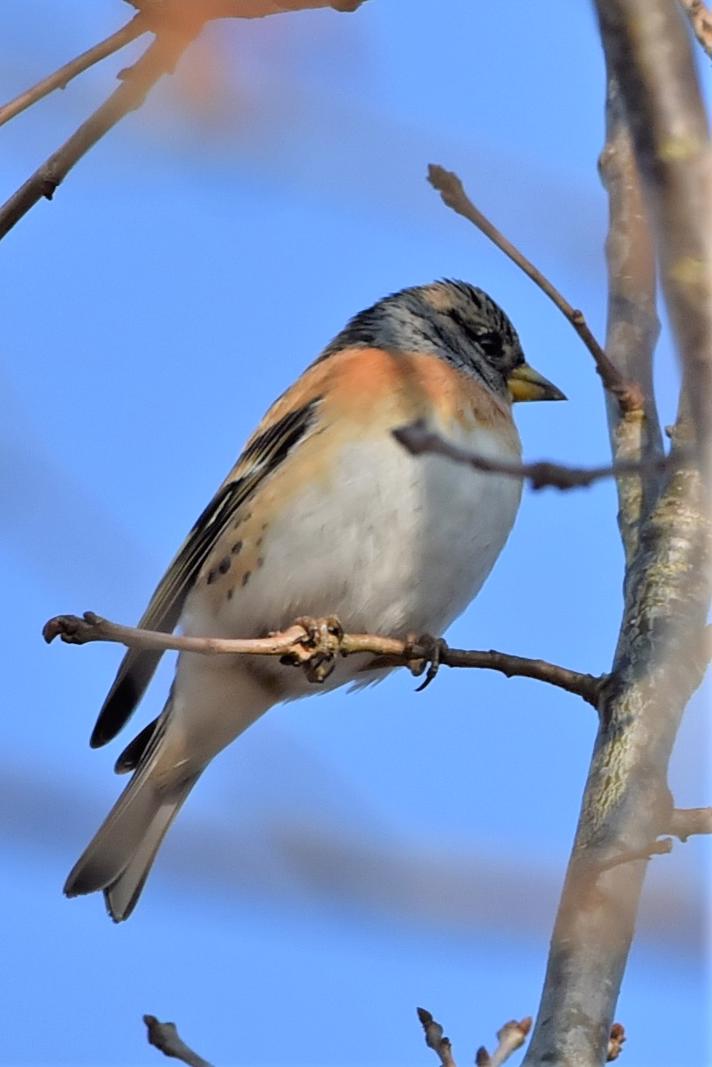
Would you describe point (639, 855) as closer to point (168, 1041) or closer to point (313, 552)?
point (168, 1041)

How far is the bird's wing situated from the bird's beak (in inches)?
32.7

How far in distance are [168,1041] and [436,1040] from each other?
0.48 meters

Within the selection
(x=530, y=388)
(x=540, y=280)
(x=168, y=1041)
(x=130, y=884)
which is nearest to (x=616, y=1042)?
(x=168, y=1041)

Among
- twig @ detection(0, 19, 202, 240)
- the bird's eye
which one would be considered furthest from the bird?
twig @ detection(0, 19, 202, 240)

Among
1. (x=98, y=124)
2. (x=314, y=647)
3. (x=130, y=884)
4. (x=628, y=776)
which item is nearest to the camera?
(x=98, y=124)

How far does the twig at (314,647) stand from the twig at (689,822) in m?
0.36

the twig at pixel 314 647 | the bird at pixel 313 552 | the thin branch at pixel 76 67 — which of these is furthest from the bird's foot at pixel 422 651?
the thin branch at pixel 76 67

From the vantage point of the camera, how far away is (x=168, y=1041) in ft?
8.66

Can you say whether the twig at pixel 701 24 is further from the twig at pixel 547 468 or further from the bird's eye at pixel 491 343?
the bird's eye at pixel 491 343

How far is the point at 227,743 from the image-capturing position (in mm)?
4496

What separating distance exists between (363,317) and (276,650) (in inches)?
96.4

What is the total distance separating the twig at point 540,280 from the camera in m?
2.36

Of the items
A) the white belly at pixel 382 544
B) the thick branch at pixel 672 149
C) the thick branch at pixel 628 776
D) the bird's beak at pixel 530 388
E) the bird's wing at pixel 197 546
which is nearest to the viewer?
the thick branch at pixel 672 149

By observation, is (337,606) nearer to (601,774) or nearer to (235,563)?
(235,563)
